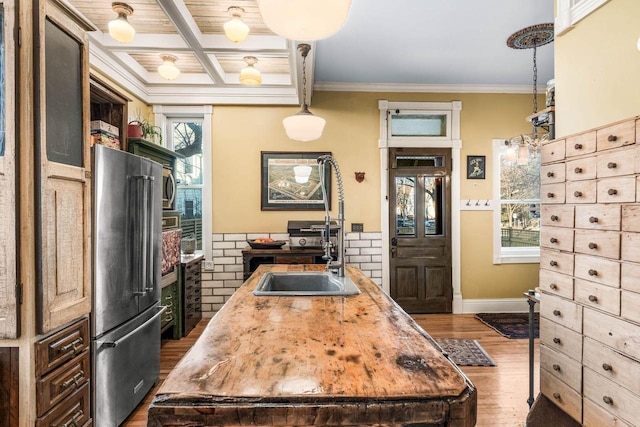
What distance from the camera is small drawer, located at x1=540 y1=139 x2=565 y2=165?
2029 mm

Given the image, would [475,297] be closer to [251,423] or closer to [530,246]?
[530,246]

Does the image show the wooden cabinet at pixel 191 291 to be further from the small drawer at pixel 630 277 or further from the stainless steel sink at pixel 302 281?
the small drawer at pixel 630 277

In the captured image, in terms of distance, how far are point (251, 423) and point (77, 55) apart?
2029 millimetres

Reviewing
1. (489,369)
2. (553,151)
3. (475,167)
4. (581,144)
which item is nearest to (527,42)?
(475,167)

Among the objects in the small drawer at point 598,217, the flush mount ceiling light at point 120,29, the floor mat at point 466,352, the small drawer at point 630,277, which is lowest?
the floor mat at point 466,352

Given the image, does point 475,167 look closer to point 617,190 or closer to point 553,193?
point 553,193

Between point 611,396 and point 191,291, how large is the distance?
3.65 m

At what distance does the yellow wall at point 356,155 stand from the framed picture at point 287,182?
8cm

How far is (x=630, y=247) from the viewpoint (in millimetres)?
1590

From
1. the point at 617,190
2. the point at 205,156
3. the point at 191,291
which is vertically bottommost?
the point at 191,291

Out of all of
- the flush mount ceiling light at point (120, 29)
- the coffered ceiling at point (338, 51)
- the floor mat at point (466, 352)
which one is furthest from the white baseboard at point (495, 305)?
the flush mount ceiling light at point (120, 29)

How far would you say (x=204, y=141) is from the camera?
446 centimetres

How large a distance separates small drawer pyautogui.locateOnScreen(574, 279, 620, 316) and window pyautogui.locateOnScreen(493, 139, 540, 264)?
2.94 metres

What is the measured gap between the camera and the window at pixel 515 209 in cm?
467
